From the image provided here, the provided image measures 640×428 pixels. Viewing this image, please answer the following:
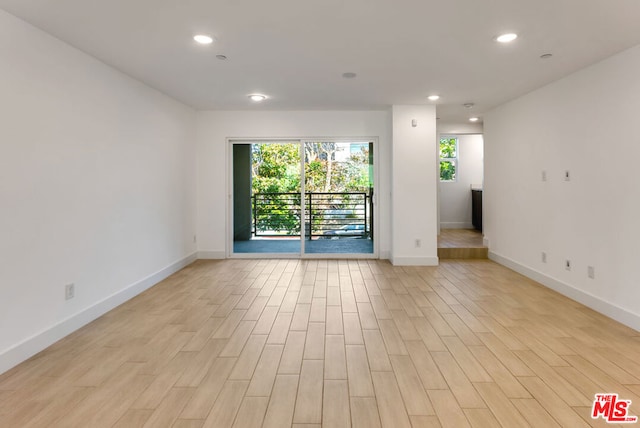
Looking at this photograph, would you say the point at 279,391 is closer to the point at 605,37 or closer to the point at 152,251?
the point at 152,251

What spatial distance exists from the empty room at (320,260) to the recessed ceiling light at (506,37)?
0.8 inches

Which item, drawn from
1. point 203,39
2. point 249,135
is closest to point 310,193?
point 249,135

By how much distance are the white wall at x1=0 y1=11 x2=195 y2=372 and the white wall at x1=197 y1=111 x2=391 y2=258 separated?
4.22ft

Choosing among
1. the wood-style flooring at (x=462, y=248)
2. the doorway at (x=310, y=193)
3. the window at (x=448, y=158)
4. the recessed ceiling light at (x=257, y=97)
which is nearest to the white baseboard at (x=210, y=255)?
the doorway at (x=310, y=193)

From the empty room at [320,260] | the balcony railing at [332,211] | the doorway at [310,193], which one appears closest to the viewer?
the empty room at [320,260]

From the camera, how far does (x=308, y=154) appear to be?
5809mm

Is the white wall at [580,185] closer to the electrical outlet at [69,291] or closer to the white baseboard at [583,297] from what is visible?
the white baseboard at [583,297]

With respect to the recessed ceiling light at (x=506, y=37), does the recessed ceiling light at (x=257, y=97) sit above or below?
above

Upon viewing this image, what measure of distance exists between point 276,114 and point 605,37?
410 cm

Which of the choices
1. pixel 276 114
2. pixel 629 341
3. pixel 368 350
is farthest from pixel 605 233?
pixel 276 114

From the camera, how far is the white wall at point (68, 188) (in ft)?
7.81

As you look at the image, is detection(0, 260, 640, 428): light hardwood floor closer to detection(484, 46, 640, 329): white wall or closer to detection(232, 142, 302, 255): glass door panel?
detection(484, 46, 640, 329): white wall

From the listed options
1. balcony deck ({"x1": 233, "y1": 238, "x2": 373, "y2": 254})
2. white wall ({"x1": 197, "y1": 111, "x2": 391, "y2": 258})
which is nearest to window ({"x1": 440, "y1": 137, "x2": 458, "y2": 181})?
white wall ({"x1": 197, "y1": 111, "x2": 391, "y2": 258})

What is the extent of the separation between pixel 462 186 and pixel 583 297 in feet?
17.0
